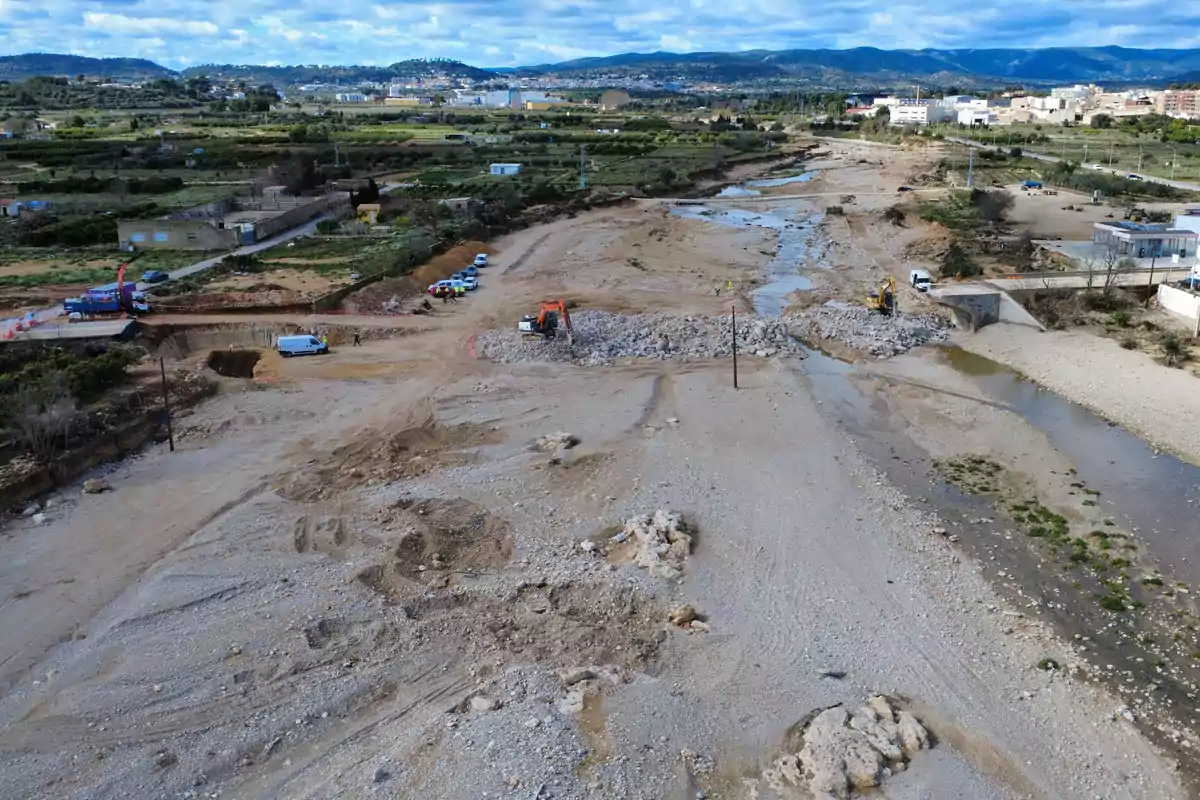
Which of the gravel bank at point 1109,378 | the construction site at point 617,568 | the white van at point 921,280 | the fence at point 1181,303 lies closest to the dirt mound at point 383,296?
the construction site at point 617,568

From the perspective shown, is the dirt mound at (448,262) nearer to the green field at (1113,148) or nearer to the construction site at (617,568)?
the construction site at (617,568)

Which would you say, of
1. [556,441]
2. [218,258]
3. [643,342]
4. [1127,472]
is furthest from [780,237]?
[556,441]

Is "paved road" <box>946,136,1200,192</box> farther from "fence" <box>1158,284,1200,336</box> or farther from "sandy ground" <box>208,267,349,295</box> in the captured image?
"sandy ground" <box>208,267,349,295</box>

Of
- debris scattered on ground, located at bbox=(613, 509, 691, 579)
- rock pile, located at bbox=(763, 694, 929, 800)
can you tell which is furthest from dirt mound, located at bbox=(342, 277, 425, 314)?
rock pile, located at bbox=(763, 694, 929, 800)

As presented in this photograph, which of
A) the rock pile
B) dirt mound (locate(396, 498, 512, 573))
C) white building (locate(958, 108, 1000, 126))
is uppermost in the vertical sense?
white building (locate(958, 108, 1000, 126))

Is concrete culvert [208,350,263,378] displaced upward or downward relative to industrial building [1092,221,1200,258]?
downward

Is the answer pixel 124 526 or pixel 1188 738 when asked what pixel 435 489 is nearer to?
pixel 124 526

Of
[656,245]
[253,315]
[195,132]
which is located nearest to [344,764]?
[253,315]
